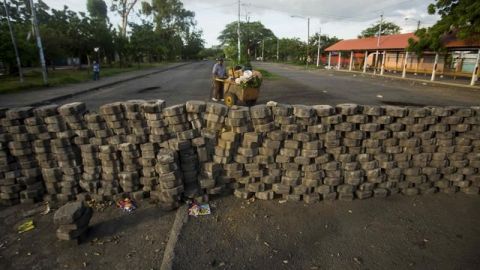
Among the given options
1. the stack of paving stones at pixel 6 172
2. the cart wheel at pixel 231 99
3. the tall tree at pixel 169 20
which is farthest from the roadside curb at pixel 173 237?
the tall tree at pixel 169 20

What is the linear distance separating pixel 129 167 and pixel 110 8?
172 ft

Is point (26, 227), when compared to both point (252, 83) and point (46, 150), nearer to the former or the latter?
point (46, 150)

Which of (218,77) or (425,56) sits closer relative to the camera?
(218,77)

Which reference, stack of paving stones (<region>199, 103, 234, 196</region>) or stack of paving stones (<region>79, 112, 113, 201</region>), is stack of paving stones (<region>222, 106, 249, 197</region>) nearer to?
stack of paving stones (<region>199, 103, 234, 196</region>)

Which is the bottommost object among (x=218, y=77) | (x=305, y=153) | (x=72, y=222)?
(x=72, y=222)

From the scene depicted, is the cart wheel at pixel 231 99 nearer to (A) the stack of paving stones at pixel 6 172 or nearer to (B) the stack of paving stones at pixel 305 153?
(B) the stack of paving stones at pixel 305 153

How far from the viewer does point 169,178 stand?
12.8 ft

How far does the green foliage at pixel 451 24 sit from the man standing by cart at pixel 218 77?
1778cm

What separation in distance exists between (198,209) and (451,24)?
82.8 ft

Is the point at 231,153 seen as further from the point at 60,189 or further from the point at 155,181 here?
the point at 60,189

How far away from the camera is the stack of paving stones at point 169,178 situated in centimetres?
386

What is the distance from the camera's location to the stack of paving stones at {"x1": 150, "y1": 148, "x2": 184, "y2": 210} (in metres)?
3.86

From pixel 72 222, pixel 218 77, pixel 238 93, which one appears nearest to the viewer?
pixel 72 222

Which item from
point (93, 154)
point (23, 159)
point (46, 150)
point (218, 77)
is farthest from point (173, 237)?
point (218, 77)
